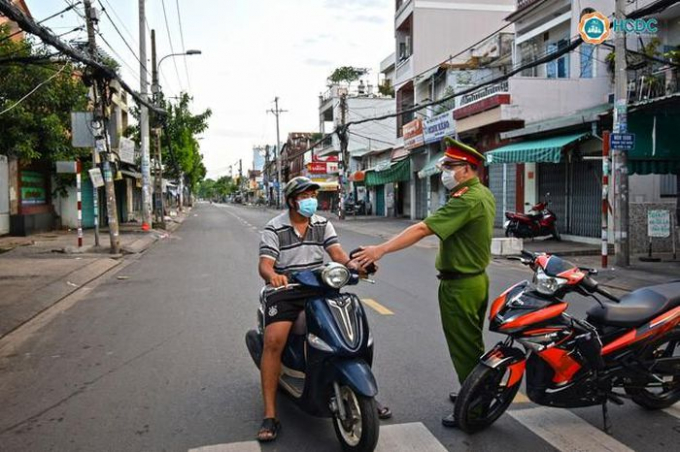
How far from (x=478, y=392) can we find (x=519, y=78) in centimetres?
1765

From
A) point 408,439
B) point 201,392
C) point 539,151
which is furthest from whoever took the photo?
point 539,151

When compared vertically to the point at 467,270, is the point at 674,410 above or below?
below

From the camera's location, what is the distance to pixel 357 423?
3.57m

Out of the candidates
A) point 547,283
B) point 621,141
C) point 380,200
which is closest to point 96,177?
point 621,141

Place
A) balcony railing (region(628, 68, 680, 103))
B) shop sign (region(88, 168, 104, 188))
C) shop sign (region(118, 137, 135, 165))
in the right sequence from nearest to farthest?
balcony railing (region(628, 68, 680, 103)) < shop sign (region(88, 168, 104, 188)) < shop sign (region(118, 137, 135, 165))

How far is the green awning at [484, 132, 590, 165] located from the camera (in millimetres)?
14981

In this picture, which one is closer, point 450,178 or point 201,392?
point 450,178

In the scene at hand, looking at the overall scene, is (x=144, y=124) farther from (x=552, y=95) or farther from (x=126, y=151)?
(x=552, y=95)

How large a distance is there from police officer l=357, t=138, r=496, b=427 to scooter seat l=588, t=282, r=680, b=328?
0.78 meters

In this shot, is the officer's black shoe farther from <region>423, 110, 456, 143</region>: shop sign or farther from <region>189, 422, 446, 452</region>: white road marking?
<region>423, 110, 456, 143</region>: shop sign

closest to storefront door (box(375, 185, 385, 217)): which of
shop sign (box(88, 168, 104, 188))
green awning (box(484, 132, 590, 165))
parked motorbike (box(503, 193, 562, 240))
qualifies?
parked motorbike (box(503, 193, 562, 240))

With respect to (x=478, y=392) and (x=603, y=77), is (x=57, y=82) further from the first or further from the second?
(x=478, y=392)

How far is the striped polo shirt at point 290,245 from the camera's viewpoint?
4176 mm

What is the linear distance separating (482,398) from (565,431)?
2.05 feet
